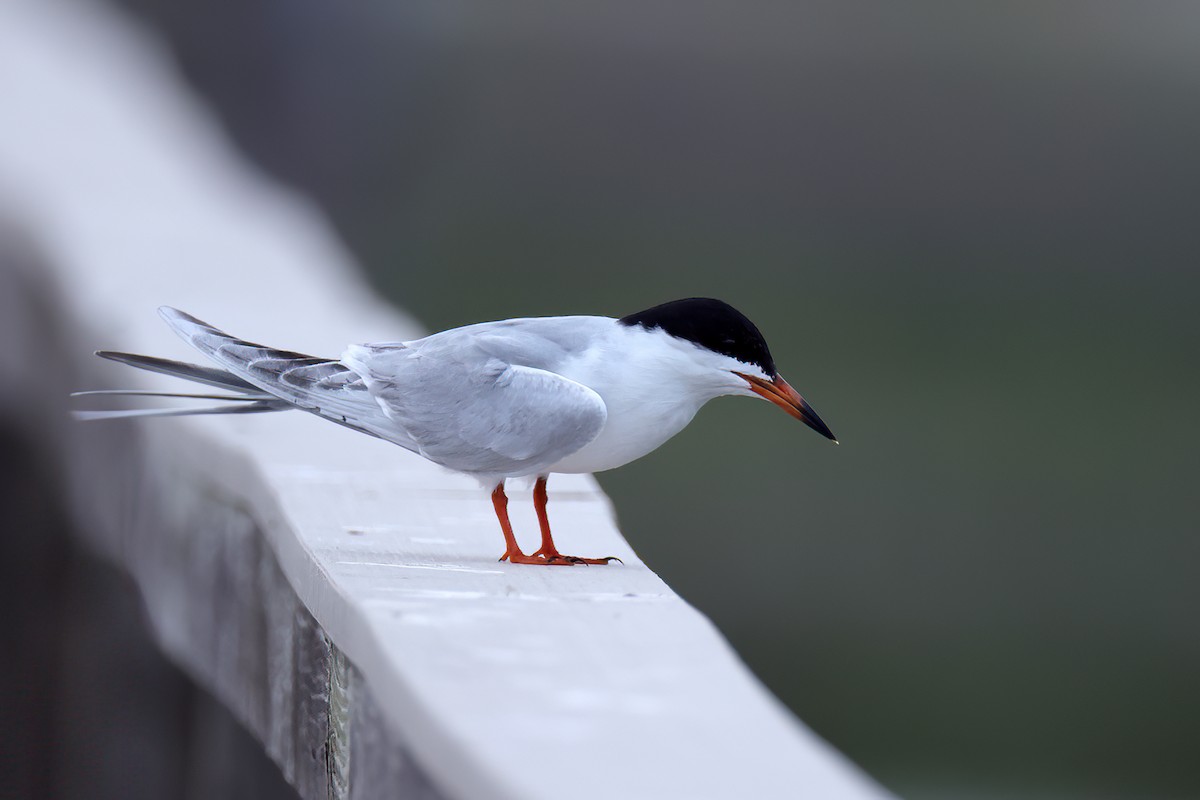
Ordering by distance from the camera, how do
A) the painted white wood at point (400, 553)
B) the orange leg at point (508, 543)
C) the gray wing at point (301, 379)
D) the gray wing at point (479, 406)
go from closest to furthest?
the painted white wood at point (400, 553), the orange leg at point (508, 543), the gray wing at point (479, 406), the gray wing at point (301, 379)

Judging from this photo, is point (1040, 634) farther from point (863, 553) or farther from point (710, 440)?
point (710, 440)

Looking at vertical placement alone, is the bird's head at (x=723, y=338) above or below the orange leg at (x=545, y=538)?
above

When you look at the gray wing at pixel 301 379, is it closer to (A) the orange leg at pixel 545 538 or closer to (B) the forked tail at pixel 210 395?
(B) the forked tail at pixel 210 395

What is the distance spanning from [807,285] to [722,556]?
4.37 m

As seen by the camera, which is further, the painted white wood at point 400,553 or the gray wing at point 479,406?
the gray wing at point 479,406

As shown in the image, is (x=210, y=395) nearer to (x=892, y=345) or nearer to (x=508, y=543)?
(x=508, y=543)

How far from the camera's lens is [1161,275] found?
13.1 metres

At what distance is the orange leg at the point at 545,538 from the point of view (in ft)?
7.54

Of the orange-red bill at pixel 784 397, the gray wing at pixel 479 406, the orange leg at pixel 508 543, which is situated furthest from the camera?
the orange-red bill at pixel 784 397

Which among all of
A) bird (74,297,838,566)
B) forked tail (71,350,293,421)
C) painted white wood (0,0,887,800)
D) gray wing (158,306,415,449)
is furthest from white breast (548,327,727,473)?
forked tail (71,350,293,421)

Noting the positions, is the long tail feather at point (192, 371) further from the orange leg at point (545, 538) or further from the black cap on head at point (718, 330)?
the black cap on head at point (718, 330)

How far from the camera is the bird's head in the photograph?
2.47 metres

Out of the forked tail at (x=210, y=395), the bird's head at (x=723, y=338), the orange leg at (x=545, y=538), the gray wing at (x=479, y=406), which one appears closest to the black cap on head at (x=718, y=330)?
the bird's head at (x=723, y=338)

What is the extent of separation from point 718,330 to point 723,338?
0.05ft
